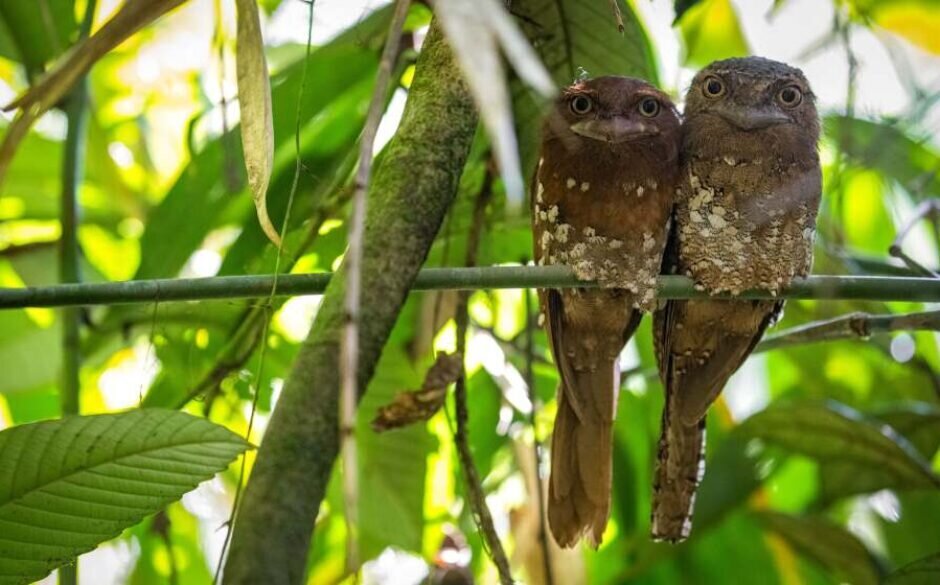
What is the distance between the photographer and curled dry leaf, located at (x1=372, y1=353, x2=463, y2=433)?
182 centimetres

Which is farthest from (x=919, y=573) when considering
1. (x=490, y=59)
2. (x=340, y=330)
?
(x=490, y=59)

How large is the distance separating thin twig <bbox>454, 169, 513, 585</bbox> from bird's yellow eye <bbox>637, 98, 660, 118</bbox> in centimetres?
35

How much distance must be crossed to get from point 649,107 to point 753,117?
230 mm

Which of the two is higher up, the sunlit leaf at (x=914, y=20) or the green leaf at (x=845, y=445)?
the sunlit leaf at (x=914, y=20)

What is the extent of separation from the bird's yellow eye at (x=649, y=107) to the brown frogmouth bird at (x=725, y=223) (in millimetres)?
127

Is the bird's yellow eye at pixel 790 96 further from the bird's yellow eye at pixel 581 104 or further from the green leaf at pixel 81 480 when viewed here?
the green leaf at pixel 81 480

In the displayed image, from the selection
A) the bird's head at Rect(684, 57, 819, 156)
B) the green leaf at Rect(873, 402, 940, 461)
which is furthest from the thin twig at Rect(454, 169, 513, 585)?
the green leaf at Rect(873, 402, 940, 461)

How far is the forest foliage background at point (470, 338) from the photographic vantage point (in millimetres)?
2086

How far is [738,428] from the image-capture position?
247 cm

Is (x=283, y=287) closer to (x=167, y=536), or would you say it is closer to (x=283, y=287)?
(x=283, y=287)

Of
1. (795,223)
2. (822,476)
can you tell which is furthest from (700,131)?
(822,476)

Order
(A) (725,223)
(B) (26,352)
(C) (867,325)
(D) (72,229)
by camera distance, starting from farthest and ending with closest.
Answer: (B) (26,352), (A) (725,223), (D) (72,229), (C) (867,325)

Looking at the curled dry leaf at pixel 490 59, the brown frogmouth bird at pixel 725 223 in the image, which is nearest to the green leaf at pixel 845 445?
the brown frogmouth bird at pixel 725 223

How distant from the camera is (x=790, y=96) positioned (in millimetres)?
2248
